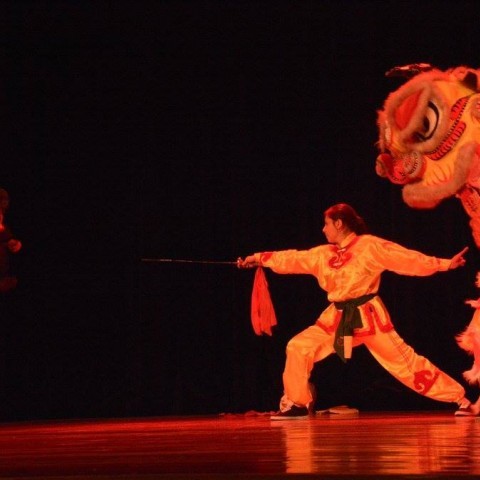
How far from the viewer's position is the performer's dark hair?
5.62m

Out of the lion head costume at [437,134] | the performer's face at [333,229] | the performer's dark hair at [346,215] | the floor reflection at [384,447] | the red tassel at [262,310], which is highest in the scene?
the lion head costume at [437,134]

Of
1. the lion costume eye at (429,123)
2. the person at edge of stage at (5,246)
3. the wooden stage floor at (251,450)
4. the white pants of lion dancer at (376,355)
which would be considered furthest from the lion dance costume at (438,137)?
the person at edge of stage at (5,246)

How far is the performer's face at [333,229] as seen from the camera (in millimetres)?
5633

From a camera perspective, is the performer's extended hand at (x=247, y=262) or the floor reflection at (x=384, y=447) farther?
the performer's extended hand at (x=247, y=262)

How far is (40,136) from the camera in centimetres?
622

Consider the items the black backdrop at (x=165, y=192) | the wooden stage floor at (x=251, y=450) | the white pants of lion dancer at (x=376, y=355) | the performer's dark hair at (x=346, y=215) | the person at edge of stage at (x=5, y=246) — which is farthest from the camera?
Result: the black backdrop at (x=165, y=192)

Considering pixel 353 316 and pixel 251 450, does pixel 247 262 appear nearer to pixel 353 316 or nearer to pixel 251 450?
pixel 353 316

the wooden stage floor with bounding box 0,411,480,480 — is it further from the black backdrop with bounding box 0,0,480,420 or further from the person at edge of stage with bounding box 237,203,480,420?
the black backdrop with bounding box 0,0,480,420

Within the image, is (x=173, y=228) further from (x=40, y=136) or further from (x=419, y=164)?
(x=419, y=164)

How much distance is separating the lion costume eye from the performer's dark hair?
2.28 ft

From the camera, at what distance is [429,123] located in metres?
5.04


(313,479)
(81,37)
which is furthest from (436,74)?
(313,479)

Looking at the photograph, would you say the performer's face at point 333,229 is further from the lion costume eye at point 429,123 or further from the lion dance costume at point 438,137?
the lion costume eye at point 429,123

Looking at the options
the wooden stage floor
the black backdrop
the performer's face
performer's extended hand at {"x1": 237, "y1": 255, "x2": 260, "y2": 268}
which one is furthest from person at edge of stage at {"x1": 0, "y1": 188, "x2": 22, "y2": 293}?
the performer's face
